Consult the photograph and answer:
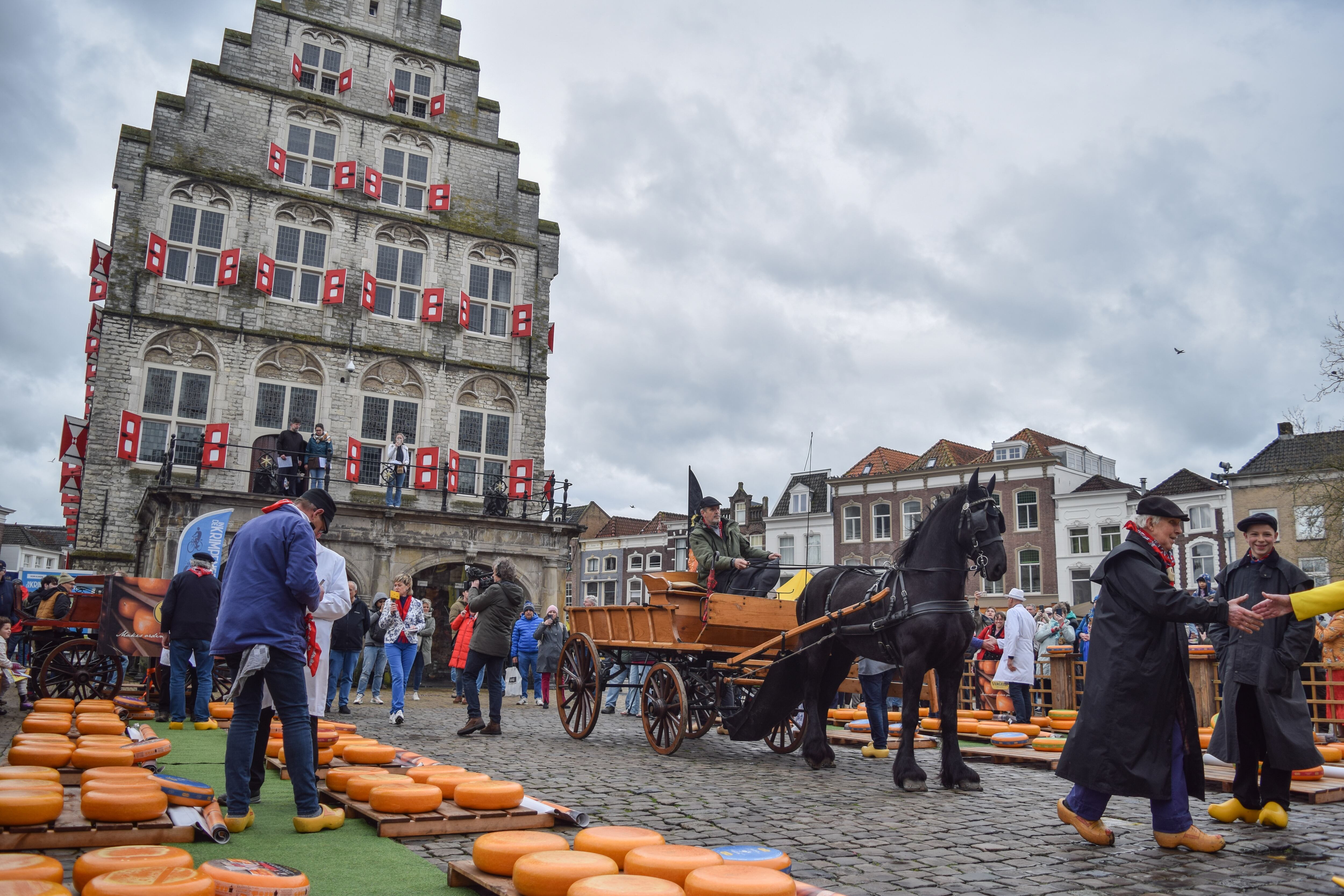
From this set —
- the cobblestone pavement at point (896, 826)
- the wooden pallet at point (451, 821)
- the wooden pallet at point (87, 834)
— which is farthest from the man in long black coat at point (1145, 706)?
the wooden pallet at point (87, 834)

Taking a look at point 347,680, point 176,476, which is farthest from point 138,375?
point 347,680

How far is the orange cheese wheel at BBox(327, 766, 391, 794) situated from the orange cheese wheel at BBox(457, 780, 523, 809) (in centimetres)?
74

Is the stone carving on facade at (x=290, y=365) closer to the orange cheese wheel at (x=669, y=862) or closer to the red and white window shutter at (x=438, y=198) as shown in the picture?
the red and white window shutter at (x=438, y=198)

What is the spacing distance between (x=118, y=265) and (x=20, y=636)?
11439 millimetres

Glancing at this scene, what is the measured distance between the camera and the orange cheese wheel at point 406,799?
518 cm

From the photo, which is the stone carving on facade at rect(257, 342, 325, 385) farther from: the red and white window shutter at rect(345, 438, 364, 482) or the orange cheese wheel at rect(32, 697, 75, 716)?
the orange cheese wheel at rect(32, 697, 75, 716)

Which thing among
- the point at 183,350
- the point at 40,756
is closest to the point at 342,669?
the point at 40,756

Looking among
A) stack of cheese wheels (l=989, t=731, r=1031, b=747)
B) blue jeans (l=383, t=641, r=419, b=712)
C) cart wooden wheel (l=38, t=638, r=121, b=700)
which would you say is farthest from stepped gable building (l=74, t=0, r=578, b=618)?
stack of cheese wheels (l=989, t=731, r=1031, b=747)

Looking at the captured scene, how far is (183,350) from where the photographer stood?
2309cm

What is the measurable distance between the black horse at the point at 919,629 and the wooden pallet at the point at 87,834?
490 centimetres

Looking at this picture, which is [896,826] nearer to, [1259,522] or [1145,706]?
[1145,706]

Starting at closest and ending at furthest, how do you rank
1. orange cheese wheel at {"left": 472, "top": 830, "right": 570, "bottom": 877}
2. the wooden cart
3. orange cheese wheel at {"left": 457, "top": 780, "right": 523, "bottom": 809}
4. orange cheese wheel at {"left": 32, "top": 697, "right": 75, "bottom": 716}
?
orange cheese wheel at {"left": 472, "top": 830, "right": 570, "bottom": 877} < orange cheese wheel at {"left": 457, "top": 780, "right": 523, "bottom": 809} < the wooden cart < orange cheese wheel at {"left": 32, "top": 697, "right": 75, "bottom": 716}

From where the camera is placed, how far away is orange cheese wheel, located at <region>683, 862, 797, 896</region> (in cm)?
339

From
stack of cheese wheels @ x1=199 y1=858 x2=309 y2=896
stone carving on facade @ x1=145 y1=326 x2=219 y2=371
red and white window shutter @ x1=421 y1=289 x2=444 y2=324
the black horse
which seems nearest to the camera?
stack of cheese wheels @ x1=199 y1=858 x2=309 y2=896
